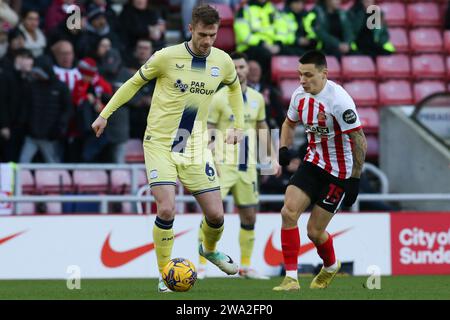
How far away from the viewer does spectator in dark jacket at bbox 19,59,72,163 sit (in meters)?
15.6

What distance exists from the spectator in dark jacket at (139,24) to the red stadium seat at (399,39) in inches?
172

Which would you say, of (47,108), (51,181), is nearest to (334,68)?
(47,108)

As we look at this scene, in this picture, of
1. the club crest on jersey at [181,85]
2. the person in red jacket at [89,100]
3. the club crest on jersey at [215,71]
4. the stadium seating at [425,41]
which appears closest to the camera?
the club crest on jersey at [181,85]

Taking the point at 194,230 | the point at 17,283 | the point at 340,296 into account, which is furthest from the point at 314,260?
the point at 340,296

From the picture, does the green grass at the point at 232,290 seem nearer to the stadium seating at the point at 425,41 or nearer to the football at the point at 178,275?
the football at the point at 178,275

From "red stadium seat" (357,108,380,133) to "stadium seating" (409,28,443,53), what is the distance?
2.04 meters

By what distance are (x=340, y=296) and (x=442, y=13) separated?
11.7 metres

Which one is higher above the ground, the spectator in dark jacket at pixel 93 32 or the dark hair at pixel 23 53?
the spectator in dark jacket at pixel 93 32

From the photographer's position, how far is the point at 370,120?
18203 millimetres

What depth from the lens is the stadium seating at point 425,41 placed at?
782 inches

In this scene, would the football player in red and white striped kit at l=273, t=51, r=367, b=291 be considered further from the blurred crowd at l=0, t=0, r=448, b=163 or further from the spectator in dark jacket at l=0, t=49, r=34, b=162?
the spectator in dark jacket at l=0, t=49, r=34, b=162

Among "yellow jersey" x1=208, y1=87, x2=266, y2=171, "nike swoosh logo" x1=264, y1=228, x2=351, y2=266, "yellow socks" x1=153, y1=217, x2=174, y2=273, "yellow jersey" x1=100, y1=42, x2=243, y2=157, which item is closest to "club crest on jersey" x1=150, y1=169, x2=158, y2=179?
"yellow jersey" x1=100, y1=42, x2=243, y2=157

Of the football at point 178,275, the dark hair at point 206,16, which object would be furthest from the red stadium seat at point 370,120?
the football at point 178,275

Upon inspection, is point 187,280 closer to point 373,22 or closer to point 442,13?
point 373,22
